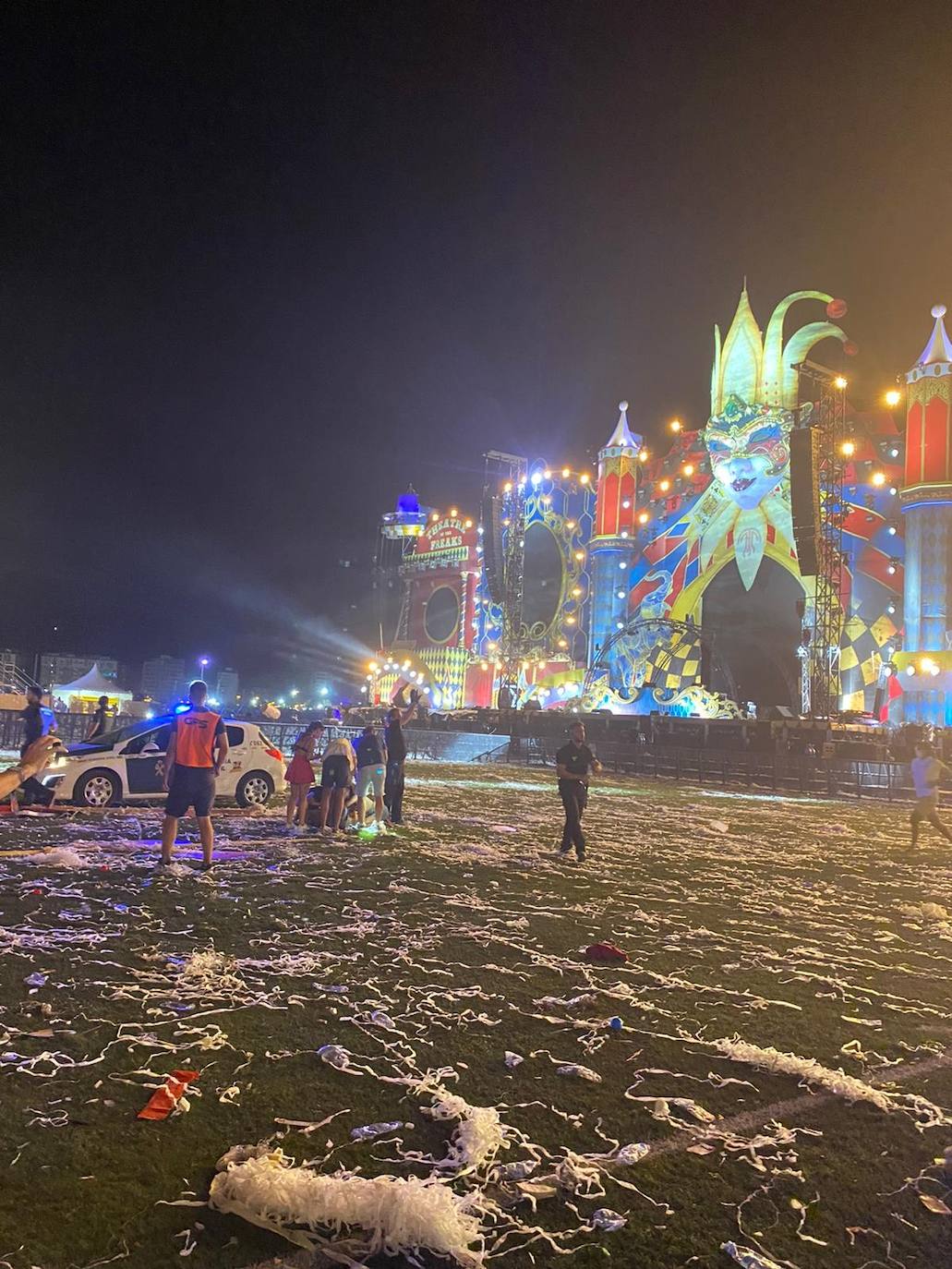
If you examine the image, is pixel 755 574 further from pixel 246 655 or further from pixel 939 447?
pixel 246 655

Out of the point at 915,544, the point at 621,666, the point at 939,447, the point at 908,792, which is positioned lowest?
the point at 908,792

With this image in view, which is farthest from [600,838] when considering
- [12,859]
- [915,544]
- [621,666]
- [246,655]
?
[246,655]

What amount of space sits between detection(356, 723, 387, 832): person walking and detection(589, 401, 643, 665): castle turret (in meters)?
39.7

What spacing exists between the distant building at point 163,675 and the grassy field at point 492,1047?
7031 centimetres

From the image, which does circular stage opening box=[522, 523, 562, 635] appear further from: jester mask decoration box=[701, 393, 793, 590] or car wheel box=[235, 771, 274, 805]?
car wheel box=[235, 771, 274, 805]

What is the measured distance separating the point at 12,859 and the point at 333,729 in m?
19.1

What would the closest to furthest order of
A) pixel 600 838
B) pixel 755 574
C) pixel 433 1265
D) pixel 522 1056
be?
pixel 433 1265 → pixel 522 1056 → pixel 600 838 → pixel 755 574

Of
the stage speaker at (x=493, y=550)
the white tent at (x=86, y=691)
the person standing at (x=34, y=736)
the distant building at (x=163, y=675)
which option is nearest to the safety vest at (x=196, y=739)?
the person standing at (x=34, y=736)

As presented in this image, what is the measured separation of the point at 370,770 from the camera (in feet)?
39.1

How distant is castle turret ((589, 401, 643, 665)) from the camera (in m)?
51.4

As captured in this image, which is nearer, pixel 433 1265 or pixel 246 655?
pixel 433 1265

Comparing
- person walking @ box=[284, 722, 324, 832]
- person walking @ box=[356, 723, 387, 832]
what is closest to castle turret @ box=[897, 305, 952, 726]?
person walking @ box=[356, 723, 387, 832]

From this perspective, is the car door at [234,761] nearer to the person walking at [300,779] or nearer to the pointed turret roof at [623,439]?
the person walking at [300,779]

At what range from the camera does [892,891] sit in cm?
938
